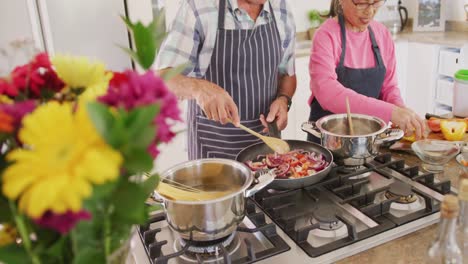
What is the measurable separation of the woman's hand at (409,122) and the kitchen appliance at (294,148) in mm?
283

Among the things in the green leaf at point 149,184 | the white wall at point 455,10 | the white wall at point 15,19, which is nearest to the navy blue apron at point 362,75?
the green leaf at point 149,184

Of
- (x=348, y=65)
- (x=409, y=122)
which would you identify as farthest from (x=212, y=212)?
(x=348, y=65)

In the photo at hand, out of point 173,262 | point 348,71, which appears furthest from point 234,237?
point 348,71

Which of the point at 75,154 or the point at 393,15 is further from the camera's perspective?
the point at 393,15

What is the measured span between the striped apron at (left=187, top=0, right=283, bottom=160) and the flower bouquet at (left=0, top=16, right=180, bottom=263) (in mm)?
1052

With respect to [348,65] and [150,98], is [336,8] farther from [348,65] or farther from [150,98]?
[150,98]

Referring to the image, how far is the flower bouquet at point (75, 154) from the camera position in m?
0.35

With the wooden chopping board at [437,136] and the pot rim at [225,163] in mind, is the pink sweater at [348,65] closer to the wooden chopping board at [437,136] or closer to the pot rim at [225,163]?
the wooden chopping board at [437,136]

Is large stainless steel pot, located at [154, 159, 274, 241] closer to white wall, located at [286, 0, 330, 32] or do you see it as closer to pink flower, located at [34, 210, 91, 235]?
pink flower, located at [34, 210, 91, 235]

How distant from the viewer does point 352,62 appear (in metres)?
1.65

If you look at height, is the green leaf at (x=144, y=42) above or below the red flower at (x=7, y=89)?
above

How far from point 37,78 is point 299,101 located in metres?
2.73

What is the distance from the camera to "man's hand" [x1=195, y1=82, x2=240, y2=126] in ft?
4.15

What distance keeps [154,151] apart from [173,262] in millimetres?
493
